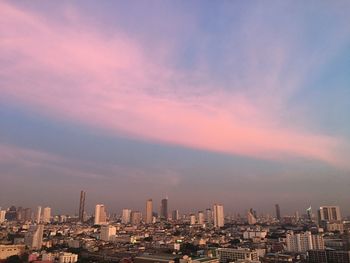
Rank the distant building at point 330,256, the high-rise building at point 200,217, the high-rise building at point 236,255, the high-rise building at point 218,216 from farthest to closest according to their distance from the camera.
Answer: the high-rise building at point 200,217
the high-rise building at point 218,216
the high-rise building at point 236,255
the distant building at point 330,256

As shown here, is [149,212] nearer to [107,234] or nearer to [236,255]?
[107,234]

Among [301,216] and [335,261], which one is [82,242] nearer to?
[335,261]

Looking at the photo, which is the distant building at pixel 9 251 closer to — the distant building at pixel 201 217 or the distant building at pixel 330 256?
the distant building at pixel 330 256

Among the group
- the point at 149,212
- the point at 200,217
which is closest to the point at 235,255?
the point at 200,217

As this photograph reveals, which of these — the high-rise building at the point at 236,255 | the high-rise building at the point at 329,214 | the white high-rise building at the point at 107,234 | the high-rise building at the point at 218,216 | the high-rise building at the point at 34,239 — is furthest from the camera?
the high-rise building at the point at 218,216

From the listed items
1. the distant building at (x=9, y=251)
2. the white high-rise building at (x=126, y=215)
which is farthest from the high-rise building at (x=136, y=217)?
the distant building at (x=9, y=251)

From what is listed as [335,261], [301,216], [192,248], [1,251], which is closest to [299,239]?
[335,261]

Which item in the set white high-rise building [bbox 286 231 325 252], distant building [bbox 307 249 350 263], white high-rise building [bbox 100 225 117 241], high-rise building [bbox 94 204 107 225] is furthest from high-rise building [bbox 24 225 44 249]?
high-rise building [bbox 94 204 107 225]

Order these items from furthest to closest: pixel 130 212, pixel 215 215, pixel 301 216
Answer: pixel 130 212
pixel 301 216
pixel 215 215
